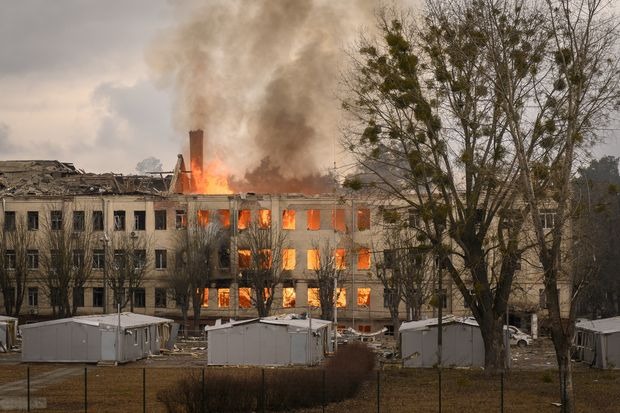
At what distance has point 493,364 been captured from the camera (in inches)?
1672

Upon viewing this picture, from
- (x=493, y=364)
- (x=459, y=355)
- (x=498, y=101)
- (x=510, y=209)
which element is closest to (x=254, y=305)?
(x=459, y=355)

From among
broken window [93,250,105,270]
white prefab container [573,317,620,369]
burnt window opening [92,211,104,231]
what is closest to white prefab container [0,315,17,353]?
broken window [93,250,105,270]

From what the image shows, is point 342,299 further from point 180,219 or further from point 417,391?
point 417,391

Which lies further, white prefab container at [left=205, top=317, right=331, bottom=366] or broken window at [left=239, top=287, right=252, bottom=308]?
broken window at [left=239, top=287, right=252, bottom=308]

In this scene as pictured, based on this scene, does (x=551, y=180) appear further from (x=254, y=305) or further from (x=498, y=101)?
(x=254, y=305)

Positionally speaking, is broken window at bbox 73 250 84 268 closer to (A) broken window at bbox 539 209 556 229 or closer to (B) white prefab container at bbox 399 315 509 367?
(B) white prefab container at bbox 399 315 509 367

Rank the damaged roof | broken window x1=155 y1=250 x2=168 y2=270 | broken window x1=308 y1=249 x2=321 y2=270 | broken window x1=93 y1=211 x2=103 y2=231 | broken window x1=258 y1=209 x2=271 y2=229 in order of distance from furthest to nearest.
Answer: the damaged roof, broken window x1=93 y1=211 x2=103 y2=231, broken window x1=155 y1=250 x2=168 y2=270, broken window x1=258 y1=209 x2=271 y2=229, broken window x1=308 y1=249 x2=321 y2=270

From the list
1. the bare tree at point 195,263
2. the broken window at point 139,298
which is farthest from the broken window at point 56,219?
the bare tree at point 195,263

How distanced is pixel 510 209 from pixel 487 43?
30.5 ft

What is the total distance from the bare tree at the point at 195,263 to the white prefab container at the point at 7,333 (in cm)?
1346

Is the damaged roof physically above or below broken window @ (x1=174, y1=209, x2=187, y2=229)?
above

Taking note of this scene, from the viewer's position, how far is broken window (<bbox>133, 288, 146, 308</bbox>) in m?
78.7

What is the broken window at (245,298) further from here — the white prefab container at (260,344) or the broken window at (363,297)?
the white prefab container at (260,344)

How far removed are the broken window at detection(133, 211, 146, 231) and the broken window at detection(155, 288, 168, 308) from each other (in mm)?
5185
